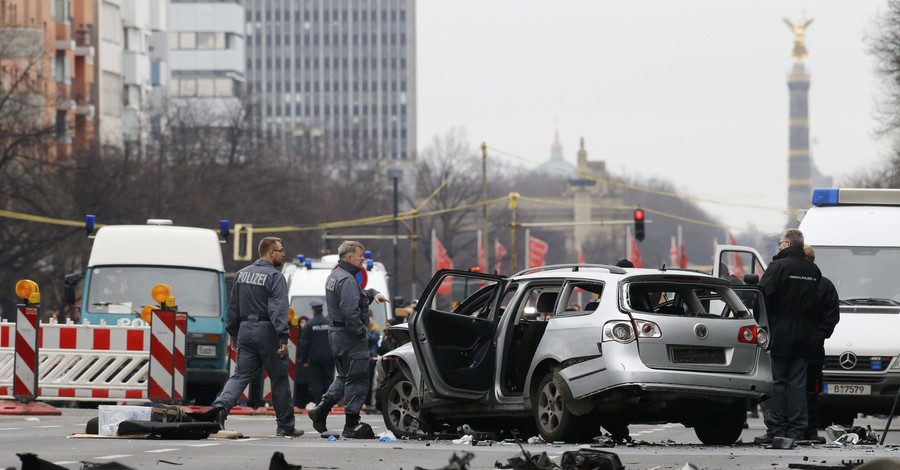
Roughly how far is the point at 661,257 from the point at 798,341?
170 m

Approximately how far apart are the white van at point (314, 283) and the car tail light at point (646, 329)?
18.3m

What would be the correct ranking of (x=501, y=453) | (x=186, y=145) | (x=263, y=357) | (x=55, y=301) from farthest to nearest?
1. (x=186, y=145)
2. (x=55, y=301)
3. (x=263, y=357)
4. (x=501, y=453)

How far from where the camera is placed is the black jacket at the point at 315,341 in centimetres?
3039

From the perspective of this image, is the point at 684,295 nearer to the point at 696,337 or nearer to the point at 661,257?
the point at 696,337

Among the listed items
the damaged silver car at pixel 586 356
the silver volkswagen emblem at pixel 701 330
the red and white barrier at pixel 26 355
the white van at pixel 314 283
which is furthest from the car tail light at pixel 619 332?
the white van at pixel 314 283

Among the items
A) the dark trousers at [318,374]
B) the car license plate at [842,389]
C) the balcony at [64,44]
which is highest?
the balcony at [64,44]

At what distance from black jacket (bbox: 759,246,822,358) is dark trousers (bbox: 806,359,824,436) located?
84 cm

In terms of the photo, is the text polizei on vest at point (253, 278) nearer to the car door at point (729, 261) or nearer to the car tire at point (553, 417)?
the car tire at point (553, 417)

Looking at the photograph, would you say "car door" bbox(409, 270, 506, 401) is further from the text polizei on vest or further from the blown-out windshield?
the blown-out windshield

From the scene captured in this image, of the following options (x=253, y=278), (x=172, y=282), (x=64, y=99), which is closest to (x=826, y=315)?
(x=253, y=278)

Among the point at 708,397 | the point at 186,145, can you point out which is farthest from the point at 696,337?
the point at 186,145

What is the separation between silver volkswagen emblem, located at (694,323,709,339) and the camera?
56.1 feet

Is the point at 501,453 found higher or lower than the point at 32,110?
lower

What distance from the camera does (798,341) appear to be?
18.0 metres
